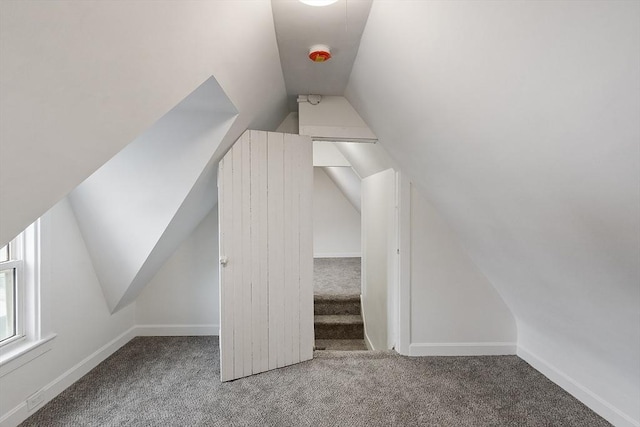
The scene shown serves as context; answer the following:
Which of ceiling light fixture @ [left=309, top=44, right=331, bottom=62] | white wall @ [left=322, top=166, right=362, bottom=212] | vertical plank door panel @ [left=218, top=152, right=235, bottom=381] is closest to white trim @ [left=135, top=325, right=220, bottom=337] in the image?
vertical plank door panel @ [left=218, top=152, right=235, bottom=381]

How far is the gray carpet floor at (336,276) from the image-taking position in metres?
4.32

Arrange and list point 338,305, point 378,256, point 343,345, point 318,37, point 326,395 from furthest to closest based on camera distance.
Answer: point 338,305 < point 343,345 < point 378,256 < point 326,395 < point 318,37

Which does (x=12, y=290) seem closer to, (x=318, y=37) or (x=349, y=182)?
(x=318, y=37)

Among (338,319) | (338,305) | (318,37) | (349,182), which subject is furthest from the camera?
(349,182)

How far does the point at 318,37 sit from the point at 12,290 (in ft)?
7.55

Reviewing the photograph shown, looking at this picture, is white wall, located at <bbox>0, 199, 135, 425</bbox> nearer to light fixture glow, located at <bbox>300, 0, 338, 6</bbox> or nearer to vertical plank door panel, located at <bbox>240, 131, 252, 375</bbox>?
vertical plank door panel, located at <bbox>240, 131, 252, 375</bbox>

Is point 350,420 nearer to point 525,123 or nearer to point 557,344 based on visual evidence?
point 557,344

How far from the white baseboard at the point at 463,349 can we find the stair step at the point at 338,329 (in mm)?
1409

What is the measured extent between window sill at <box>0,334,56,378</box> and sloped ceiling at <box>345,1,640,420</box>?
2.52 m

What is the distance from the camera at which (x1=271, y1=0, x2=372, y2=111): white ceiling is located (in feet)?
5.04

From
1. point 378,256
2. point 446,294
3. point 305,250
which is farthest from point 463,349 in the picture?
point 305,250

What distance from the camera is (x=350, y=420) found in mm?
1810

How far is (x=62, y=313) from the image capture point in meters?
2.14

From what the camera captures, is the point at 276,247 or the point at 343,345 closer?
the point at 276,247
